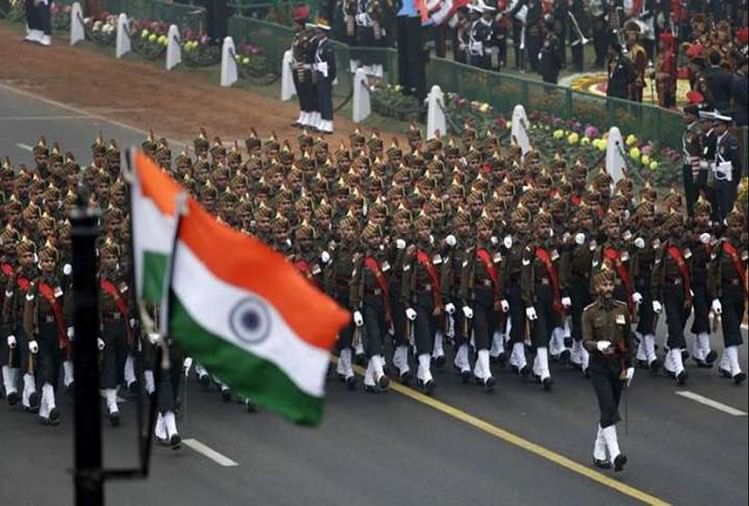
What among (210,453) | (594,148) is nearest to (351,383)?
(210,453)

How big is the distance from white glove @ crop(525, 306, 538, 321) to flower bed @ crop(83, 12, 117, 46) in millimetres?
18529

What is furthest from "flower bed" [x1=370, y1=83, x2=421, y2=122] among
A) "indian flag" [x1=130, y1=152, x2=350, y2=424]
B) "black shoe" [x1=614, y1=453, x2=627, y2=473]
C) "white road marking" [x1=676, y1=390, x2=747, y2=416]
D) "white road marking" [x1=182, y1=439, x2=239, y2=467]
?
"indian flag" [x1=130, y1=152, x2=350, y2=424]

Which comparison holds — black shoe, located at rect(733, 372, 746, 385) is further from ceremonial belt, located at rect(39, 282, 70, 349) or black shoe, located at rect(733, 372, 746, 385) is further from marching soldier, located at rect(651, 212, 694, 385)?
ceremonial belt, located at rect(39, 282, 70, 349)

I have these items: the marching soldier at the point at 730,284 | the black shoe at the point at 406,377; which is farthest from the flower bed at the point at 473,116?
the black shoe at the point at 406,377

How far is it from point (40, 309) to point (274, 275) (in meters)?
12.9

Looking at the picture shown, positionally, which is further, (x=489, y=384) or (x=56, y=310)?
(x=489, y=384)

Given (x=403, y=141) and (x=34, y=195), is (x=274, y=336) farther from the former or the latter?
(x=403, y=141)

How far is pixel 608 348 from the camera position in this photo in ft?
70.8

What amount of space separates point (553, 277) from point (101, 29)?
1830cm

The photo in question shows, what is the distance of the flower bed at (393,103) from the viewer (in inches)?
1529

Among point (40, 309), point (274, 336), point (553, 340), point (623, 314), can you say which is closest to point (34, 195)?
point (40, 309)

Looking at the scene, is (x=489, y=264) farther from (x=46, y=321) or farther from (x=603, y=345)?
(x=46, y=321)

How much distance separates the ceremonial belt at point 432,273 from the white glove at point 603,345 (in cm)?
433

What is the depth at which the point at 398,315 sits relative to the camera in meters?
25.8
